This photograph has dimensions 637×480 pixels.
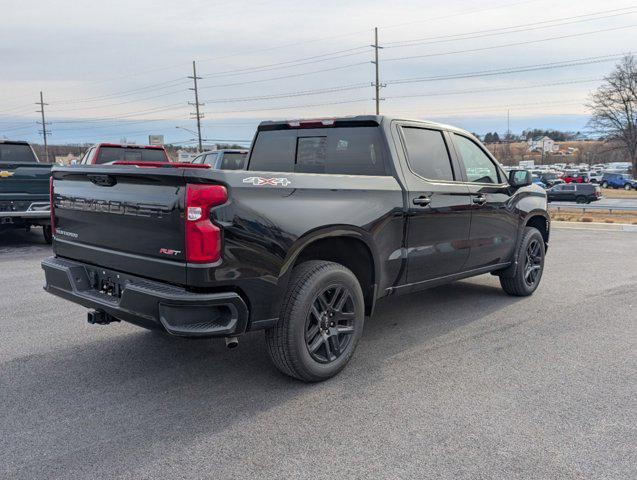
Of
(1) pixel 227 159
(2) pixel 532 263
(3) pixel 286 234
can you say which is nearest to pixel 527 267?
(2) pixel 532 263

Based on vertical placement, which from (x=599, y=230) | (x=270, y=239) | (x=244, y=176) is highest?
(x=244, y=176)

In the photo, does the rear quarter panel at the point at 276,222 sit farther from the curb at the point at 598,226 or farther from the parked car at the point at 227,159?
the curb at the point at 598,226

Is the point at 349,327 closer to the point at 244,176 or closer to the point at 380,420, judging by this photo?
the point at 380,420

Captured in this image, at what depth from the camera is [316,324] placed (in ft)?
13.0

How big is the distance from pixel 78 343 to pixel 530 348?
12.8ft

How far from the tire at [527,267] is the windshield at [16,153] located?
35.3 ft

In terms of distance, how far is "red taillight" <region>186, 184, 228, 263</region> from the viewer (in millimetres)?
3268

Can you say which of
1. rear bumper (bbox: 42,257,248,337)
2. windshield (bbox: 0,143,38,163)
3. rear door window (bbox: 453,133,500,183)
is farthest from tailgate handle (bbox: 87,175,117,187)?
windshield (bbox: 0,143,38,163)

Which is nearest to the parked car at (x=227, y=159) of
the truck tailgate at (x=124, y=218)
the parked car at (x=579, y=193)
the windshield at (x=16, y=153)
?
the windshield at (x=16, y=153)

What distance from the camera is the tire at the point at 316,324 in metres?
3.74

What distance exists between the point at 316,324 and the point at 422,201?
1.50 m

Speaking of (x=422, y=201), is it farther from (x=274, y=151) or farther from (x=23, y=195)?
(x=23, y=195)

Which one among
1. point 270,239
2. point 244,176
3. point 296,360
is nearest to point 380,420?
point 296,360

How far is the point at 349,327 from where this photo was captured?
418cm
